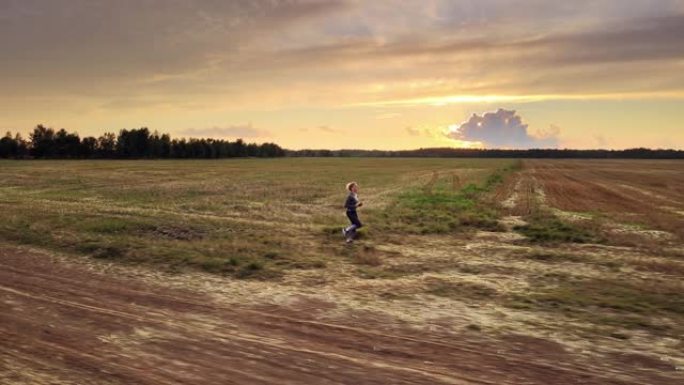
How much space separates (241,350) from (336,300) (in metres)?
3.21

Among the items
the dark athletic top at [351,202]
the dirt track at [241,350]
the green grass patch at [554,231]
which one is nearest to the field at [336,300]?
the dirt track at [241,350]

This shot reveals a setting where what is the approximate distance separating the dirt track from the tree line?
140357mm

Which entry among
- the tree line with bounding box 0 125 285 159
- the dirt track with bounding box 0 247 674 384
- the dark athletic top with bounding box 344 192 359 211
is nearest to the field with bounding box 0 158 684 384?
the dirt track with bounding box 0 247 674 384

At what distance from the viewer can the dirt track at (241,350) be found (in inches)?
281

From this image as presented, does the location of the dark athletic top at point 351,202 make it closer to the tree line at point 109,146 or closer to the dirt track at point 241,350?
the dirt track at point 241,350

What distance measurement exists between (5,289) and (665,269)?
16.0 metres

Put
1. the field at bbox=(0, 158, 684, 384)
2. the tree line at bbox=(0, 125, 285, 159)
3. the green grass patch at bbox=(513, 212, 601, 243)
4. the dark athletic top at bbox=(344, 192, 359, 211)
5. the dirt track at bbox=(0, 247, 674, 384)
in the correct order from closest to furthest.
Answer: the dirt track at bbox=(0, 247, 674, 384)
the field at bbox=(0, 158, 684, 384)
the dark athletic top at bbox=(344, 192, 359, 211)
the green grass patch at bbox=(513, 212, 601, 243)
the tree line at bbox=(0, 125, 285, 159)

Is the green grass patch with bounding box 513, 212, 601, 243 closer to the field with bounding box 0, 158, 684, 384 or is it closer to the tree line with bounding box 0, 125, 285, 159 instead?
the field with bounding box 0, 158, 684, 384

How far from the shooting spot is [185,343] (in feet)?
27.3

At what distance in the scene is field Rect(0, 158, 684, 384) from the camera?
24.6 ft

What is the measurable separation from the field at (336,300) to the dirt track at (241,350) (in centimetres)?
3

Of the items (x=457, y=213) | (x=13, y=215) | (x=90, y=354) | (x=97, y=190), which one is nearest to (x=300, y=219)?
(x=457, y=213)

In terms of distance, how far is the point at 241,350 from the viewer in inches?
315

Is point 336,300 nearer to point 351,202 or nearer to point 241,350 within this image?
point 241,350
